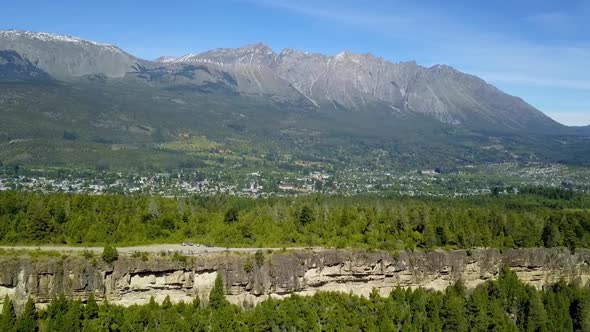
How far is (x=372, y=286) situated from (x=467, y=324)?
1101cm

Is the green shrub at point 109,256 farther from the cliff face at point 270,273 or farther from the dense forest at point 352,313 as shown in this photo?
the dense forest at point 352,313

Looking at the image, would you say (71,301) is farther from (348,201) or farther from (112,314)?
(348,201)

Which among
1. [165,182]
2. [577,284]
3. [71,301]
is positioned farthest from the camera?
[165,182]

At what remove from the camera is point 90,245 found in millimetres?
62000

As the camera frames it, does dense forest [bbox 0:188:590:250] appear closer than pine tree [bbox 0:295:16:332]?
No

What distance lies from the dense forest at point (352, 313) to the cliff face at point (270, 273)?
1.65m

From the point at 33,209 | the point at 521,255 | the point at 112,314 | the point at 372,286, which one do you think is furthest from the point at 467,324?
the point at 33,209

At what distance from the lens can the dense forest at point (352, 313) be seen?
49.0 metres

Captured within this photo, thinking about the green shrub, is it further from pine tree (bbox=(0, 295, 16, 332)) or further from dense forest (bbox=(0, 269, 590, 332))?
pine tree (bbox=(0, 295, 16, 332))

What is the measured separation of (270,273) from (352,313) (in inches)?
378

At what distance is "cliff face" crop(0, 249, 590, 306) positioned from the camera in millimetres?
50531

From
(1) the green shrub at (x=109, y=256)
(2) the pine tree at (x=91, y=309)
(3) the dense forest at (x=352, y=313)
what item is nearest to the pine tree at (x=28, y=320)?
(3) the dense forest at (x=352, y=313)

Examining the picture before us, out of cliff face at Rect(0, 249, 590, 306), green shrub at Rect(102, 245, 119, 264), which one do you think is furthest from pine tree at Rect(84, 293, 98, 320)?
green shrub at Rect(102, 245, 119, 264)

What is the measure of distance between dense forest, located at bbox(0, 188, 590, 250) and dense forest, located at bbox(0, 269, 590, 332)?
8.01 m
